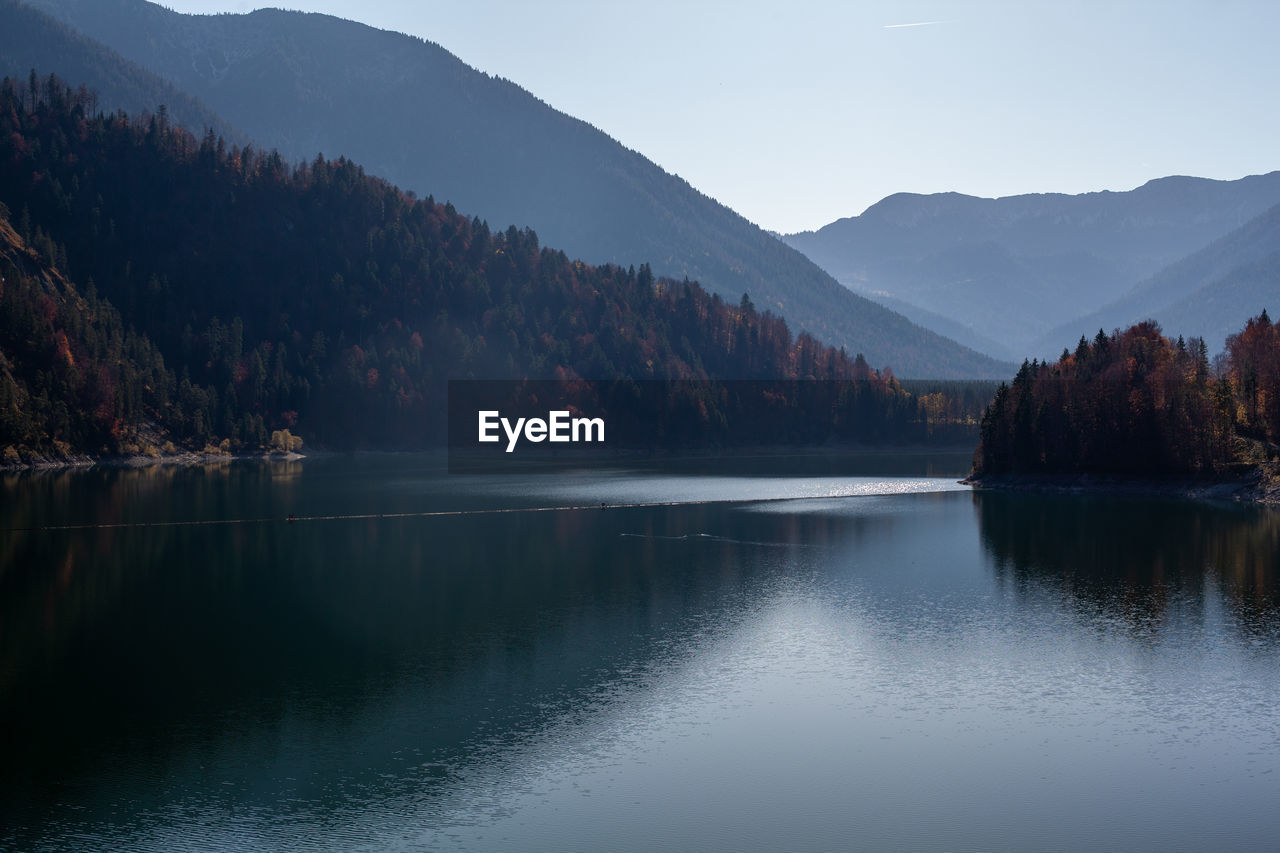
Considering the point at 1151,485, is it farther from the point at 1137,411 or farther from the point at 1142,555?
the point at 1142,555

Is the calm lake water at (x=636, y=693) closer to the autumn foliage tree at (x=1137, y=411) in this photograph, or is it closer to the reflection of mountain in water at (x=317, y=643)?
the reflection of mountain in water at (x=317, y=643)

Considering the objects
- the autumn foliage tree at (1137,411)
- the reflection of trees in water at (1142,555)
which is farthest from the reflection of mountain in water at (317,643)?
the autumn foliage tree at (1137,411)

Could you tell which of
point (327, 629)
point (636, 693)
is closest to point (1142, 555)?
point (636, 693)

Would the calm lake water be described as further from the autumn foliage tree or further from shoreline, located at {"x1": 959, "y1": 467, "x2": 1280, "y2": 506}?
the autumn foliage tree

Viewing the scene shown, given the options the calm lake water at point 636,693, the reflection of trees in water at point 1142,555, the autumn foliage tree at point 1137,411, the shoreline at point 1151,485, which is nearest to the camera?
the calm lake water at point 636,693

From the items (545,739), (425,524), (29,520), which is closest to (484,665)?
(545,739)

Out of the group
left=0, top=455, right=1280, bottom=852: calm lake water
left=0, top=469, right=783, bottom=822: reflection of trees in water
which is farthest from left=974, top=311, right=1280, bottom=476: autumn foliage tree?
left=0, top=469, right=783, bottom=822: reflection of trees in water
